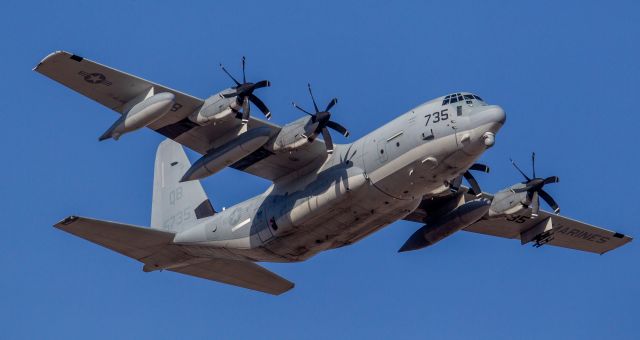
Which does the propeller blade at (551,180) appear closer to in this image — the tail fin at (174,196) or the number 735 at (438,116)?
the number 735 at (438,116)

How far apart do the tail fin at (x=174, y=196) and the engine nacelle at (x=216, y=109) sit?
6.31 m

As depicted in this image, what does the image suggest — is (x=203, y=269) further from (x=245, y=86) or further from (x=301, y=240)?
(x=245, y=86)

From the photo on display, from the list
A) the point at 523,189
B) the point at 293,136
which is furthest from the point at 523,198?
the point at 293,136

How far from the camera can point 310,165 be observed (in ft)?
132

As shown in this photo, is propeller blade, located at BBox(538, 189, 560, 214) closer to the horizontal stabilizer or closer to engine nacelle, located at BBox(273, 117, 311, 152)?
engine nacelle, located at BBox(273, 117, 311, 152)

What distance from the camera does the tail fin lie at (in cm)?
4419

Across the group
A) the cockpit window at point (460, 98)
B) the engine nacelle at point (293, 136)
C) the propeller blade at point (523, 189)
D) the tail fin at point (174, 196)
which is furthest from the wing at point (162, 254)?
the cockpit window at point (460, 98)

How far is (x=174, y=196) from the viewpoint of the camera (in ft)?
148

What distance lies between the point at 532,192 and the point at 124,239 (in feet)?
47.6

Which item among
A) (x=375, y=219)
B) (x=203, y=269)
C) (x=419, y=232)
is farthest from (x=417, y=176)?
(x=203, y=269)

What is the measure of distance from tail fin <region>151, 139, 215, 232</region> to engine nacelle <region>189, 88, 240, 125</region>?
20.7 feet

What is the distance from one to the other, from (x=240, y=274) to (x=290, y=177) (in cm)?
493

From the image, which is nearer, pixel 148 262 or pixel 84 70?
pixel 84 70

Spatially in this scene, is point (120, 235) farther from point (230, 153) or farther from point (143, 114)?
point (143, 114)
